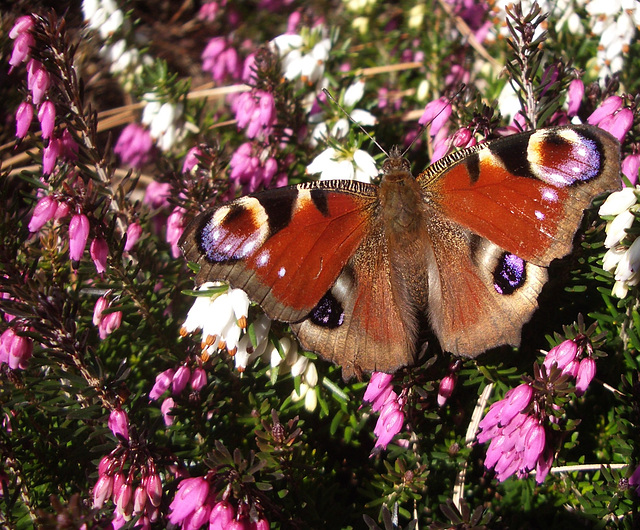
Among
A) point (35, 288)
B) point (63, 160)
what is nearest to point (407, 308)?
point (35, 288)

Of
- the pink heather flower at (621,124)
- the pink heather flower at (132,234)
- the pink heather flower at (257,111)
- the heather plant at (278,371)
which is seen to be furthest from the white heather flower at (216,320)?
the pink heather flower at (621,124)

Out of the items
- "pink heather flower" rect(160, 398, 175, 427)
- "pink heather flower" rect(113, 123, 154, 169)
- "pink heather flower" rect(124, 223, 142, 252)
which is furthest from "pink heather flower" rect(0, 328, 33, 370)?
"pink heather flower" rect(113, 123, 154, 169)

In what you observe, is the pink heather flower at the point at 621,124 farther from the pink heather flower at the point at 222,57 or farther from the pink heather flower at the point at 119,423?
the pink heather flower at the point at 222,57

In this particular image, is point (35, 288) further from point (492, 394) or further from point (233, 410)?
point (492, 394)

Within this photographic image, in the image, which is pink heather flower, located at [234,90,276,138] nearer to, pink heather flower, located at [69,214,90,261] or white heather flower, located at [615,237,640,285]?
pink heather flower, located at [69,214,90,261]

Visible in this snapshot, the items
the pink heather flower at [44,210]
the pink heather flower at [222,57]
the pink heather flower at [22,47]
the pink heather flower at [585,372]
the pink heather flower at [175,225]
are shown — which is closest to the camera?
the pink heather flower at [585,372]
